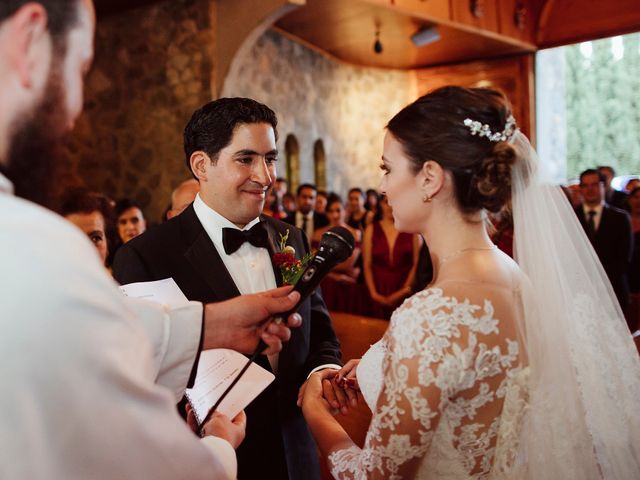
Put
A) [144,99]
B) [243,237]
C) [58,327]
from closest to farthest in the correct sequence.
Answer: [58,327] < [243,237] < [144,99]

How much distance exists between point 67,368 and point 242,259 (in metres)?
1.58

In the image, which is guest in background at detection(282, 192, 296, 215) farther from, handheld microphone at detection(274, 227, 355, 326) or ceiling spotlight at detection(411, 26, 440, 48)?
handheld microphone at detection(274, 227, 355, 326)

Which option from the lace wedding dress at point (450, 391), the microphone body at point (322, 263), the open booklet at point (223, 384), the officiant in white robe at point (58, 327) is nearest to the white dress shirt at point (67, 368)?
the officiant in white robe at point (58, 327)

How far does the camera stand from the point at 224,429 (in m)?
1.50

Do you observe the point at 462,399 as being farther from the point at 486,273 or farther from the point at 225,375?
the point at 225,375

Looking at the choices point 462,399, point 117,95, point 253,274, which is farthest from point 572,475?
point 117,95

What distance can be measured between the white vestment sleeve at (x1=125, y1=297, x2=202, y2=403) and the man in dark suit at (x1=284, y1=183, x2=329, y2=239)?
692 centimetres

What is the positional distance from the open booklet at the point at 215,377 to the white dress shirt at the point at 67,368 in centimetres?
83

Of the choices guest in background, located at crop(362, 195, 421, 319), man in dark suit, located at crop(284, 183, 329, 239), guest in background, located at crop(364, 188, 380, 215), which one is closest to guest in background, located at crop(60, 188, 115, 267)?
guest in background, located at crop(362, 195, 421, 319)

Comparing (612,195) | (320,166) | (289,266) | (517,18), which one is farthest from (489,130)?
(517,18)

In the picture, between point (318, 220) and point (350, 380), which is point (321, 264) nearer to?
point (350, 380)

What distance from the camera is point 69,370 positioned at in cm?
85

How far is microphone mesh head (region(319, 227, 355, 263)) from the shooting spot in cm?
158

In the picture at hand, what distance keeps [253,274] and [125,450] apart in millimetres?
1522
